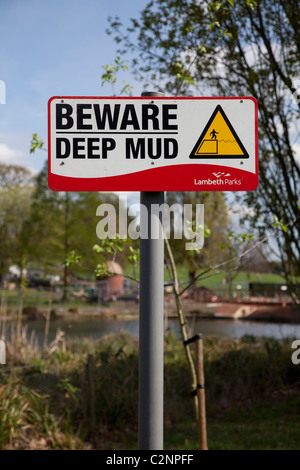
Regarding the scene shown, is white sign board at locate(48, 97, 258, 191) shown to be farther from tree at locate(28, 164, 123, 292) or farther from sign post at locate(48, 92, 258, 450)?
tree at locate(28, 164, 123, 292)

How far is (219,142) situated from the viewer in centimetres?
154

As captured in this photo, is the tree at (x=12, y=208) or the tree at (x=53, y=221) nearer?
the tree at (x=53, y=221)

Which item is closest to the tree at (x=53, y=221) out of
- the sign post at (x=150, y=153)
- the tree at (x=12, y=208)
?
the tree at (x=12, y=208)

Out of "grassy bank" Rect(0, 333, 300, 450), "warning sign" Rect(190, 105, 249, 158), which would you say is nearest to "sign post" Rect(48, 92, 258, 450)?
"warning sign" Rect(190, 105, 249, 158)

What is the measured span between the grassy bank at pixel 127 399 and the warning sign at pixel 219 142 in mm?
4111

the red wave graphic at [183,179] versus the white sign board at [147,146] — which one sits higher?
the white sign board at [147,146]

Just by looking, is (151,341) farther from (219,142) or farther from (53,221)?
(53,221)

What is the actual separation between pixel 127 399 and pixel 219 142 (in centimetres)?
520

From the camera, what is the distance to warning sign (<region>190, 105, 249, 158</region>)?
1.52 metres

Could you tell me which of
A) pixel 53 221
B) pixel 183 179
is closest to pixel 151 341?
pixel 183 179

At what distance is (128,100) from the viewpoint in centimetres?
153

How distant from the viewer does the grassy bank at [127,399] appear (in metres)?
5.23

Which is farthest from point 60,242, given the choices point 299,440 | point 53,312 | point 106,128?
point 106,128

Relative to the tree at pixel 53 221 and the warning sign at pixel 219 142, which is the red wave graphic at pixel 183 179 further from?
the tree at pixel 53 221
